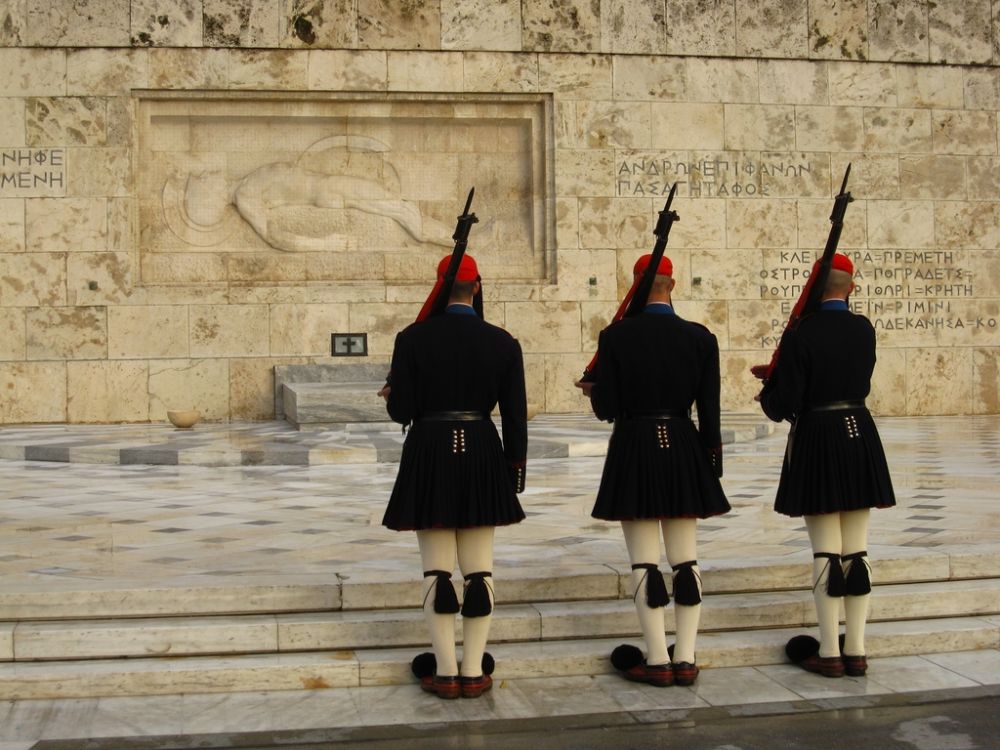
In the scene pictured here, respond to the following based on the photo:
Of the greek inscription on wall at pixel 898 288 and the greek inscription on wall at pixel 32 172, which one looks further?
the greek inscription on wall at pixel 898 288

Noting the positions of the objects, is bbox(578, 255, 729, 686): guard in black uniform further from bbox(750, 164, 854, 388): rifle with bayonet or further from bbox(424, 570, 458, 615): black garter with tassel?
bbox(424, 570, 458, 615): black garter with tassel

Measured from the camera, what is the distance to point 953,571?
5543 millimetres

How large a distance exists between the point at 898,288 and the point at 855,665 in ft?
36.0

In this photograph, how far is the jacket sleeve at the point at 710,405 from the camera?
4625 mm

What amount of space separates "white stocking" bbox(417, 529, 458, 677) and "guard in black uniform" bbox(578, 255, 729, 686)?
1.86ft

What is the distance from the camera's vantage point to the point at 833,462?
464 centimetres

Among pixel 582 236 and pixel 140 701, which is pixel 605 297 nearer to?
pixel 582 236

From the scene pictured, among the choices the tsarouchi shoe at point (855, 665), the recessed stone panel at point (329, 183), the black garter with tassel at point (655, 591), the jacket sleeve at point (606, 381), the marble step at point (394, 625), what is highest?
the recessed stone panel at point (329, 183)

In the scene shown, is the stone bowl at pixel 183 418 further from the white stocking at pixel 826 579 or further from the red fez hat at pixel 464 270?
the white stocking at pixel 826 579

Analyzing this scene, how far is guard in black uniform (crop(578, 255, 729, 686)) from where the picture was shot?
4512mm

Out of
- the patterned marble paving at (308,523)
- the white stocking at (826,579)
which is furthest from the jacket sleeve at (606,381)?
the patterned marble paving at (308,523)

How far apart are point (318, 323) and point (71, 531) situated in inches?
294

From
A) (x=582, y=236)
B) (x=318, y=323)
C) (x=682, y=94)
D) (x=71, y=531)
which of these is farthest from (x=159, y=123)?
(x=71, y=531)

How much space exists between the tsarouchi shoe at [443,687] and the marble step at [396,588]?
25.3 inches
